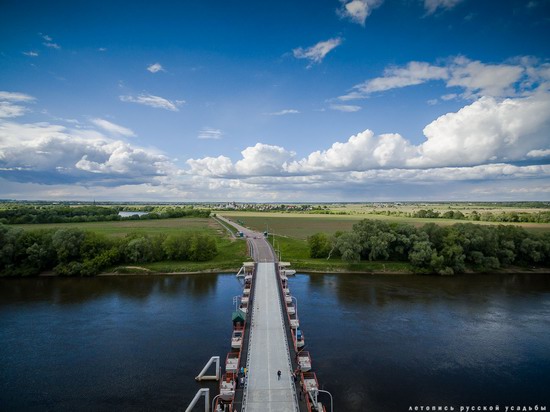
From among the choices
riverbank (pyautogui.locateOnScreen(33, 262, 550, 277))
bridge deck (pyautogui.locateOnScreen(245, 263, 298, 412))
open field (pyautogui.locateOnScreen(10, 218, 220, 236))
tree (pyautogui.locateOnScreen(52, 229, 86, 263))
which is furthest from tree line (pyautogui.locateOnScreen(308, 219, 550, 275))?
tree (pyautogui.locateOnScreen(52, 229, 86, 263))

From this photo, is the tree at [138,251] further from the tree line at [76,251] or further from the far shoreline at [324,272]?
the far shoreline at [324,272]

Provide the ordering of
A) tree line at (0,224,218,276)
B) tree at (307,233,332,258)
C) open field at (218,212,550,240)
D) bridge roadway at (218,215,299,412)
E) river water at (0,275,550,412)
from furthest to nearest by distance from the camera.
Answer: open field at (218,212,550,240) → tree at (307,233,332,258) → tree line at (0,224,218,276) → river water at (0,275,550,412) → bridge roadway at (218,215,299,412)

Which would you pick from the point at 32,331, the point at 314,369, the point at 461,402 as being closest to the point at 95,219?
the point at 32,331

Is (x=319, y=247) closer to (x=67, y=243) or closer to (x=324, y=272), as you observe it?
(x=324, y=272)

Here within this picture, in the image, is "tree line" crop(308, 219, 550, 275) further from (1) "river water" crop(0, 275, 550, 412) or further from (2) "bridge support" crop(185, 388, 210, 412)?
(2) "bridge support" crop(185, 388, 210, 412)

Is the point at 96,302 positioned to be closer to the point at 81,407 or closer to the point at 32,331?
the point at 32,331

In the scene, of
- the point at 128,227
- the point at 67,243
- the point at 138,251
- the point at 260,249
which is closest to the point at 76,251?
the point at 67,243

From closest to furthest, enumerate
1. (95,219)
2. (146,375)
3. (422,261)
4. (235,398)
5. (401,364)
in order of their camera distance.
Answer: (235,398) < (146,375) < (401,364) < (422,261) < (95,219)
